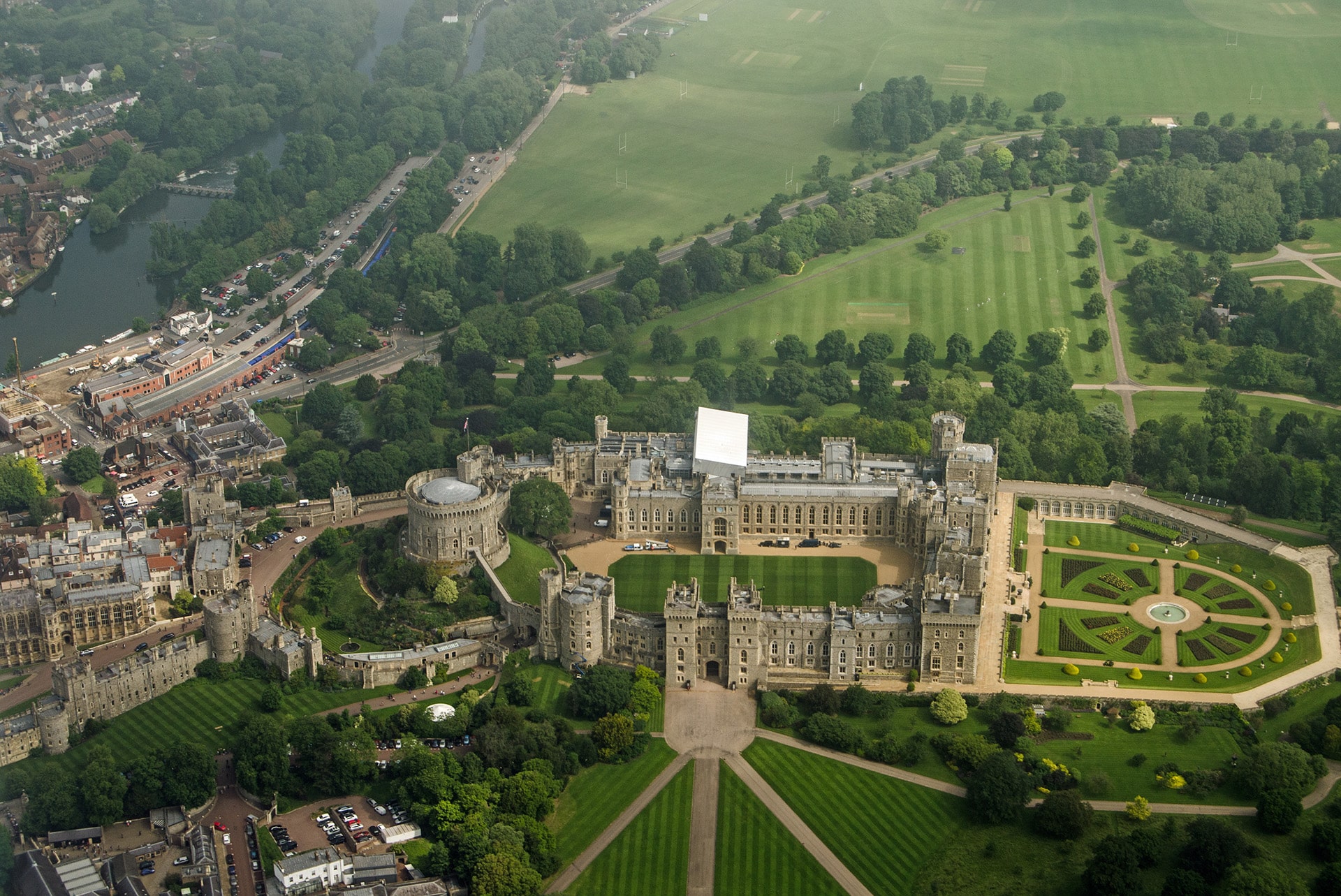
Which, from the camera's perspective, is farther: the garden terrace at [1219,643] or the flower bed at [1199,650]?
the flower bed at [1199,650]

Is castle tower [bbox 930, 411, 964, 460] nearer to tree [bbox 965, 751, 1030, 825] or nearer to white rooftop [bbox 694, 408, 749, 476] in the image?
white rooftop [bbox 694, 408, 749, 476]

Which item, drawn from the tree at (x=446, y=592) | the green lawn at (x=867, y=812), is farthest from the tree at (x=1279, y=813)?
the tree at (x=446, y=592)

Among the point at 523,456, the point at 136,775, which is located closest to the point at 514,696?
the point at 136,775

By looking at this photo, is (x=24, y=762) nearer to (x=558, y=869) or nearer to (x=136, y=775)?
(x=136, y=775)

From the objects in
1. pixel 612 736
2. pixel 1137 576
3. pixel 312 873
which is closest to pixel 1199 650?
pixel 1137 576

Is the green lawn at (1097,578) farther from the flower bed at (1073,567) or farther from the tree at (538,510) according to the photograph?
the tree at (538,510)

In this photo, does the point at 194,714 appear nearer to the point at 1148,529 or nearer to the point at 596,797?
the point at 596,797

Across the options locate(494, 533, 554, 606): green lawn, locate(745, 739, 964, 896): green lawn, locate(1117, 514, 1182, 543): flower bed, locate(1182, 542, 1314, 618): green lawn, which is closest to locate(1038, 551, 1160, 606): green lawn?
locate(1182, 542, 1314, 618): green lawn
